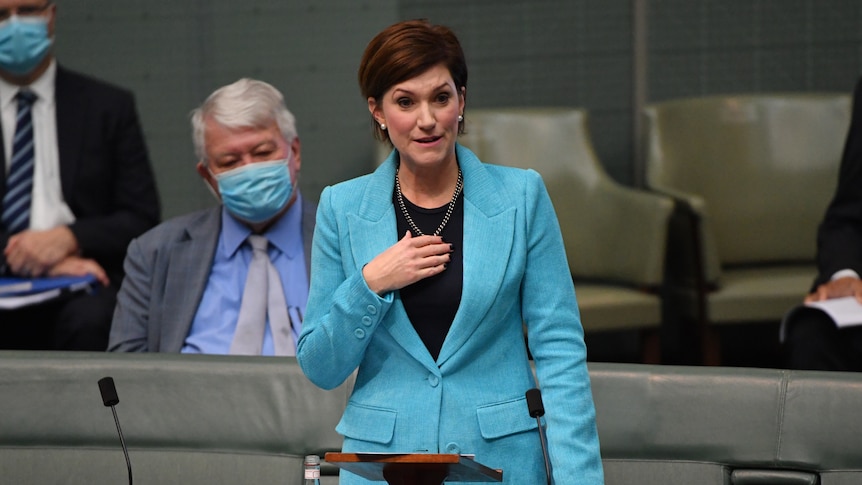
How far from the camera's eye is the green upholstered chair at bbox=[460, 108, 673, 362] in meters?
4.11

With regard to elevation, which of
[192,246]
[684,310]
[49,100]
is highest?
[49,100]

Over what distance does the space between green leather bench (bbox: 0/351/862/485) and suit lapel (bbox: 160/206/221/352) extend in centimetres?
39

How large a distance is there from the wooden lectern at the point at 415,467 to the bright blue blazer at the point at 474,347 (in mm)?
183

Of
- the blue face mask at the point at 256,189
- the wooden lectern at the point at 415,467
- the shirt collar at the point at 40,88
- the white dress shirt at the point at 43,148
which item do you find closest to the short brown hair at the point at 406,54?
the wooden lectern at the point at 415,467

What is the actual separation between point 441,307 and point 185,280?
1291 millimetres

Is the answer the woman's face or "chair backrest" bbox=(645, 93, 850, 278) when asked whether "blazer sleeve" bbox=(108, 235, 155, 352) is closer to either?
the woman's face

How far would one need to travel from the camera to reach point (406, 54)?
1818 mm

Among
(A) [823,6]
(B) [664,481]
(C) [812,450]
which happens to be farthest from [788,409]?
(A) [823,6]

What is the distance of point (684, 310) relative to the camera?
4.38 meters

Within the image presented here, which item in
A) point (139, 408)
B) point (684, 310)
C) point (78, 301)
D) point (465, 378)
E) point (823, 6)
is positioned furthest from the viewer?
point (823, 6)

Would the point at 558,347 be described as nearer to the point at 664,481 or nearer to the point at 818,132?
the point at 664,481

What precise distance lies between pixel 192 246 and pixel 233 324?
8.8 inches

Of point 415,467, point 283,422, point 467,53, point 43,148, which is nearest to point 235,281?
point 283,422

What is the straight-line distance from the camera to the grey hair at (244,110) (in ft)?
9.99
